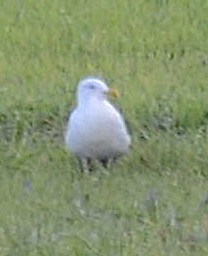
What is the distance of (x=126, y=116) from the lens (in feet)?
28.7

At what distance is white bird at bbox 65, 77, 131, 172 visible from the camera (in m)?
7.66

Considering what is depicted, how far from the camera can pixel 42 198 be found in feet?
23.5

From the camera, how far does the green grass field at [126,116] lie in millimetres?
6570

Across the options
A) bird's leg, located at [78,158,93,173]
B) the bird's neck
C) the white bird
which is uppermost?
the bird's neck

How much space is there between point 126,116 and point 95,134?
1.12m

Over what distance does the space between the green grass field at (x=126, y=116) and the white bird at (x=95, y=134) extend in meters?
0.09

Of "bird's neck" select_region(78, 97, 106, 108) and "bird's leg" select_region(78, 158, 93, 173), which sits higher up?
"bird's neck" select_region(78, 97, 106, 108)

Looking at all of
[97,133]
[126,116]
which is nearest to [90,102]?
[97,133]

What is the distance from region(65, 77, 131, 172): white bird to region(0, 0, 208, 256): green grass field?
0.09 meters

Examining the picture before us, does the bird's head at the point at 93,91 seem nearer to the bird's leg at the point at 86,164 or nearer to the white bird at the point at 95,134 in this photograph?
the white bird at the point at 95,134

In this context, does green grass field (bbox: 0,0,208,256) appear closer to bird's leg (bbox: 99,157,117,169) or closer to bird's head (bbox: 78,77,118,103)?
bird's leg (bbox: 99,157,117,169)

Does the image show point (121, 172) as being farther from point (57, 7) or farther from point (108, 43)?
point (57, 7)

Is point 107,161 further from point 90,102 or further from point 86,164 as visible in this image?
point 90,102

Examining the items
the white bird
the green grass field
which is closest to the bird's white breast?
the white bird
